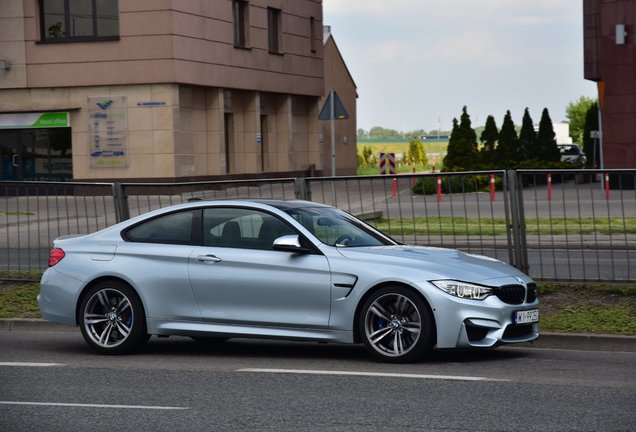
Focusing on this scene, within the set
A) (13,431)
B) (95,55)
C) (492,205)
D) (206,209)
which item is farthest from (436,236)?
(95,55)

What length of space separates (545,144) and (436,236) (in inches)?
1613

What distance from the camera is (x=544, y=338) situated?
11.3m

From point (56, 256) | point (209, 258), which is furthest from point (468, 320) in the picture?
point (56, 256)

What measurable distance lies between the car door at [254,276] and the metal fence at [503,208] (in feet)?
6.73

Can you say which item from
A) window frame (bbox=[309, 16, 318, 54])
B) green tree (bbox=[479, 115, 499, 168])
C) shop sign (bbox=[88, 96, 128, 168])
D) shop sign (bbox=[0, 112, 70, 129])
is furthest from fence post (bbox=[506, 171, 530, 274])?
window frame (bbox=[309, 16, 318, 54])

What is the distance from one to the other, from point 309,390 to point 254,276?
187cm

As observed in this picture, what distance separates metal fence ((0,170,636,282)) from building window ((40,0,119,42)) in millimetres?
28627

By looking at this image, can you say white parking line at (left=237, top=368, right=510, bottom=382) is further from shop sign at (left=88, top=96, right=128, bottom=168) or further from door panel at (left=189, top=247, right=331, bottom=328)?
shop sign at (left=88, top=96, right=128, bottom=168)

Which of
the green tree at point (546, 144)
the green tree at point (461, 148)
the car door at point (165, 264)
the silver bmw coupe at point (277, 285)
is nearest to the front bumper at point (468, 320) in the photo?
the silver bmw coupe at point (277, 285)

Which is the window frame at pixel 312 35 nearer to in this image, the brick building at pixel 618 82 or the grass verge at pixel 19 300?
the brick building at pixel 618 82

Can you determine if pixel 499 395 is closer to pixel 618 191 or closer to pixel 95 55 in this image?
pixel 618 191

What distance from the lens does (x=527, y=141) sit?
180 feet

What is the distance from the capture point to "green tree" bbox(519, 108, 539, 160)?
53938 mm

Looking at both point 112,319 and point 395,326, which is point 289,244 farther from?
point 112,319
